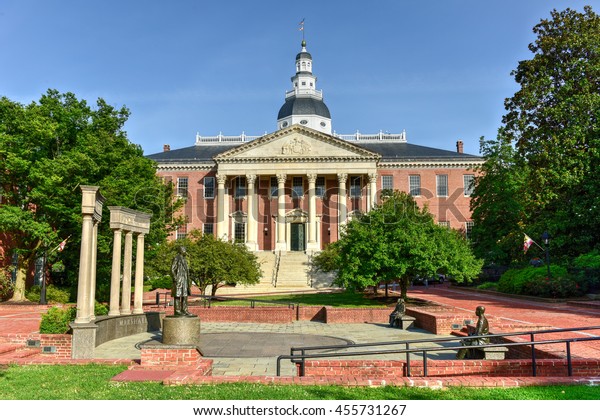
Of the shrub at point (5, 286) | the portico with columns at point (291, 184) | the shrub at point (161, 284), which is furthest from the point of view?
the portico with columns at point (291, 184)

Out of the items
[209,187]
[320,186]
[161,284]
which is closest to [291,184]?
[320,186]

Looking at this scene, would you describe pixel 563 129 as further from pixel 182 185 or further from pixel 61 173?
pixel 182 185

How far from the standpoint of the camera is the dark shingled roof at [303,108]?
75.8 m

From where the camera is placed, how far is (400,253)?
23.4 meters

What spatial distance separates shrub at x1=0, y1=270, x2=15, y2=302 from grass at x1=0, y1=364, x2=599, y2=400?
23.9m

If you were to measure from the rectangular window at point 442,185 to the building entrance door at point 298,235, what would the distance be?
16.5 m

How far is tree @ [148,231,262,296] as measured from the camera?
27047 millimetres

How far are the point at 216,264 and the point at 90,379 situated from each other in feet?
59.4

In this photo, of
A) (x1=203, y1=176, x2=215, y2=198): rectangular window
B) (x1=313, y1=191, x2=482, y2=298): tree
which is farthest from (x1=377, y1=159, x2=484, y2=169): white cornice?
(x1=313, y1=191, x2=482, y2=298): tree

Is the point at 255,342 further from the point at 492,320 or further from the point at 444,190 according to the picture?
the point at 444,190

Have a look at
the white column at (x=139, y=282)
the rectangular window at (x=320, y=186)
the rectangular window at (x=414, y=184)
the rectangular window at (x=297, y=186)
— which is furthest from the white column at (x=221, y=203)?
the white column at (x=139, y=282)

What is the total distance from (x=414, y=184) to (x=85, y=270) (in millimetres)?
48953

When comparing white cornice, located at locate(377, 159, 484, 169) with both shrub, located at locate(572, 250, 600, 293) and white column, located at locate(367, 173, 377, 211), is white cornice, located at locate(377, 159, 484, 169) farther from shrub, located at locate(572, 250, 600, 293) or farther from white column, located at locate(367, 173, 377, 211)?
shrub, located at locate(572, 250, 600, 293)

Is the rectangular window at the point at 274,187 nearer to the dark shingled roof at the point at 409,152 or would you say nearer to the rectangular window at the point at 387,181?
the dark shingled roof at the point at 409,152
